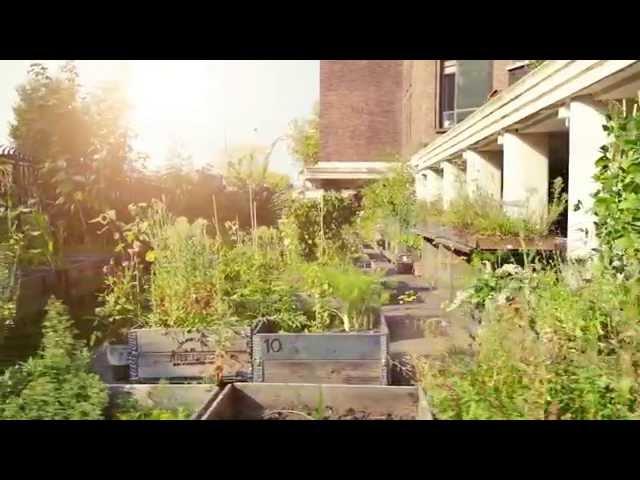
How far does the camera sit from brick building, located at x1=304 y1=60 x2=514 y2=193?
914 centimetres

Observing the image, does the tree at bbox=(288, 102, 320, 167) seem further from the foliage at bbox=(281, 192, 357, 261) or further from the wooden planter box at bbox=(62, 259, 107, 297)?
the wooden planter box at bbox=(62, 259, 107, 297)

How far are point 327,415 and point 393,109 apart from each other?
27.1 feet

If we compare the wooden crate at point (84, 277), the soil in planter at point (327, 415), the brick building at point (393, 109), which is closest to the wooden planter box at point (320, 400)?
the soil in planter at point (327, 415)

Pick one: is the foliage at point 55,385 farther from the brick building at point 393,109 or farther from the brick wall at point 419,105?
the brick wall at point 419,105

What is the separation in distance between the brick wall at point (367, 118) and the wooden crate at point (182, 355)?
5.82 meters

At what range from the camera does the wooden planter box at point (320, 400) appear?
313cm

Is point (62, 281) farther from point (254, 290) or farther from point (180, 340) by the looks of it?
point (254, 290)

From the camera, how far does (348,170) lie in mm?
9367

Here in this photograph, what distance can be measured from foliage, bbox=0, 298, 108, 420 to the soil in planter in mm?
792

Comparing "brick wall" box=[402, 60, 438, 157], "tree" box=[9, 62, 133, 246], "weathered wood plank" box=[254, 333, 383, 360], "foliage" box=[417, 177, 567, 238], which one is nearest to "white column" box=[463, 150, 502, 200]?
"foliage" box=[417, 177, 567, 238]
